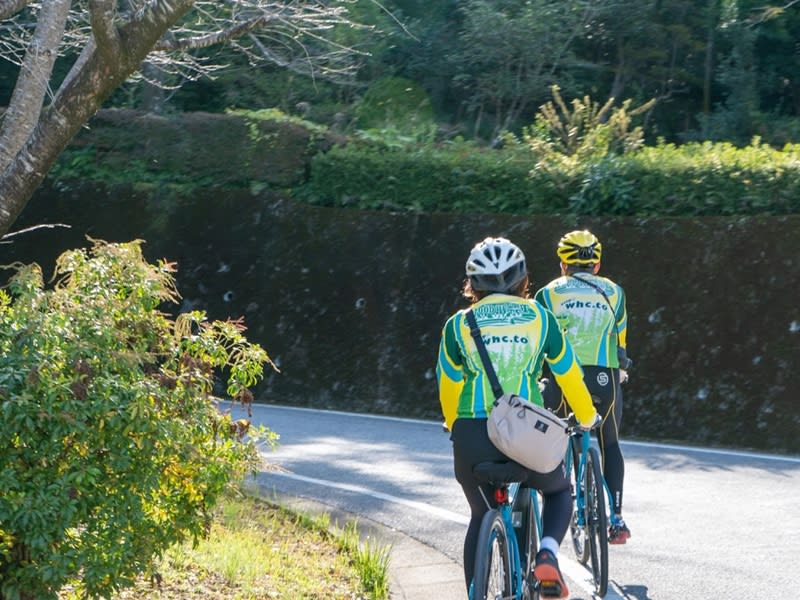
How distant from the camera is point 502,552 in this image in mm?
5188

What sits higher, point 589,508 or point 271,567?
point 589,508

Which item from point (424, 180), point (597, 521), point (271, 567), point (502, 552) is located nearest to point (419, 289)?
point (424, 180)

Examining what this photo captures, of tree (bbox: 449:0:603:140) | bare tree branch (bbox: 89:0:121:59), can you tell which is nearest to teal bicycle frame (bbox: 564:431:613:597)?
bare tree branch (bbox: 89:0:121:59)

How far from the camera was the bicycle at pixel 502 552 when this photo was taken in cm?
498

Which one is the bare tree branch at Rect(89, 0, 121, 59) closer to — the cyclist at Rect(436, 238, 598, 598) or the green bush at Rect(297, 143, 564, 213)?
the cyclist at Rect(436, 238, 598, 598)

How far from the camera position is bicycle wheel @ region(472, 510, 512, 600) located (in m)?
4.95

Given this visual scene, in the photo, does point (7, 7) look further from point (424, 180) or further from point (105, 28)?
point (424, 180)

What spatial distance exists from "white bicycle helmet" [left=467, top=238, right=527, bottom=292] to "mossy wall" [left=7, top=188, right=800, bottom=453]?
7.73 metres

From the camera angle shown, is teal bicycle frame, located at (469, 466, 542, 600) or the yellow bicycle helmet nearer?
teal bicycle frame, located at (469, 466, 542, 600)

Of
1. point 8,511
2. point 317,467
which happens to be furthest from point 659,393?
point 8,511

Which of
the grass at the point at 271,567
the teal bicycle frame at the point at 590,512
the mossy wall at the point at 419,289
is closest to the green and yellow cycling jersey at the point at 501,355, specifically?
the teal bicycle frame at the point at 590,512

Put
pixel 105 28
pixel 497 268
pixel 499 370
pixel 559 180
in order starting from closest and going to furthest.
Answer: pixel 499 370
pixel 497 268
pixel 105 28
pixel 559 180

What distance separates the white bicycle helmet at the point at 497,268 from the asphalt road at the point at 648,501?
173cm

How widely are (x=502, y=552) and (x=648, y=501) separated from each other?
167 inches
